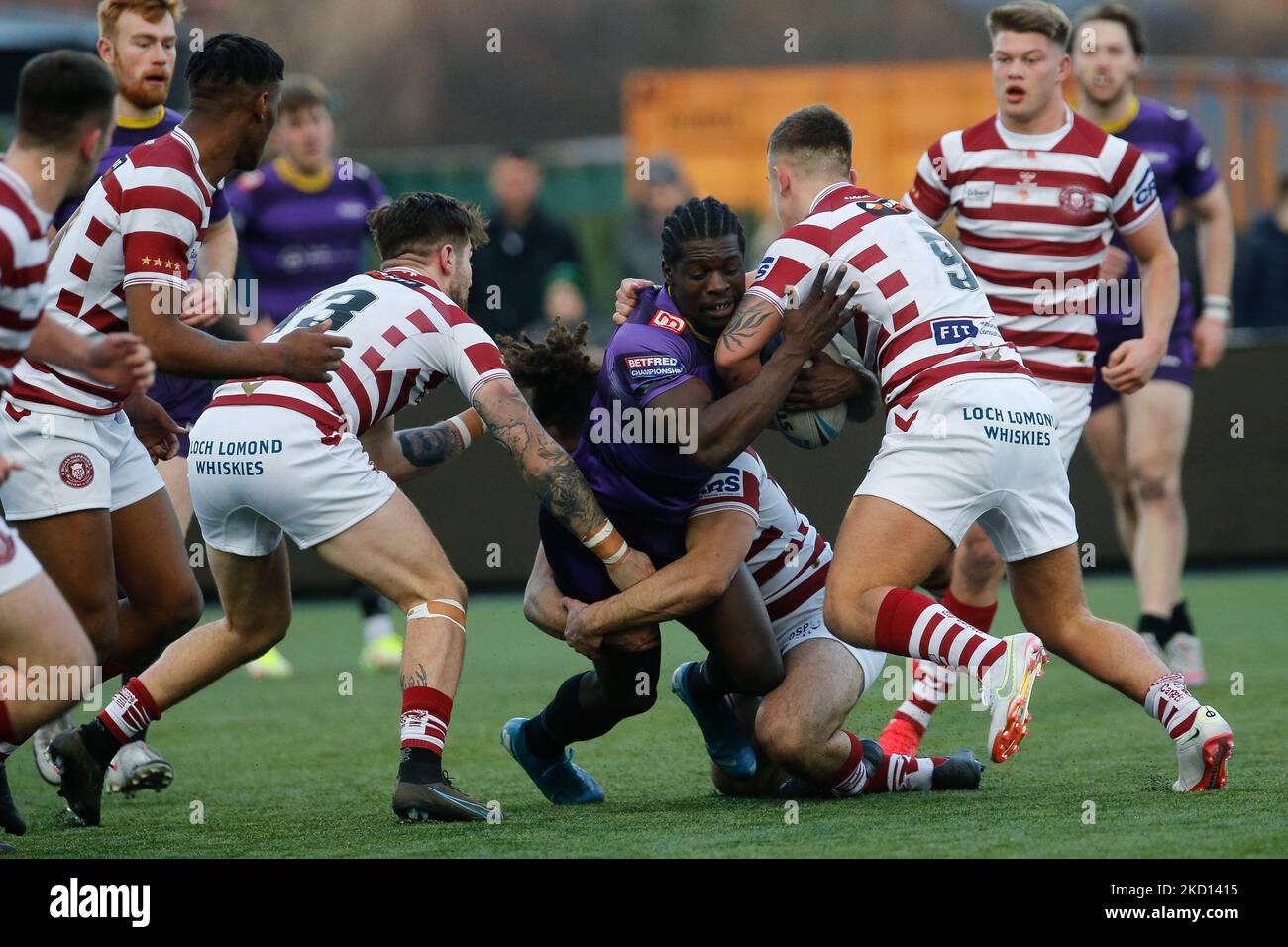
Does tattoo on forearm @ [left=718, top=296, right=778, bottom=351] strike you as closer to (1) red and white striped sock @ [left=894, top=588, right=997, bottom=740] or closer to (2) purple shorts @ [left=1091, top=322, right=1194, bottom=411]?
(1) red and white striped sock @ [left=894, top=588, right=997, bottom=740]

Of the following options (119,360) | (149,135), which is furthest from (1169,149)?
(119,360)

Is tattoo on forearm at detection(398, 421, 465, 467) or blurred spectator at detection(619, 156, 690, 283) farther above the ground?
blurred spectator at detection(619, 156, 690, 283)

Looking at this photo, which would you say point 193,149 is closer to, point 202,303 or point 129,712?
point 202,303

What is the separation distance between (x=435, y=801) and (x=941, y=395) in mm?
1851

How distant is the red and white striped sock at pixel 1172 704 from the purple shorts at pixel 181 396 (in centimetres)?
360

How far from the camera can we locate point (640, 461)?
5.59m

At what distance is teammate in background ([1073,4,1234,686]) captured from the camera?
26.2 feet

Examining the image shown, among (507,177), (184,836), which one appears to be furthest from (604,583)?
(507,177)

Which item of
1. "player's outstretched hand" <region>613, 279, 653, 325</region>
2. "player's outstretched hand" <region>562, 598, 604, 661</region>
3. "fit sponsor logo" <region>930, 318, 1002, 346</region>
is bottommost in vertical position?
"player's outstretched hand" <region>562, 598, 604, 661</region>

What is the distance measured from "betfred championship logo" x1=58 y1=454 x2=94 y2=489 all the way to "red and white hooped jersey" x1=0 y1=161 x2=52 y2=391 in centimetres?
95

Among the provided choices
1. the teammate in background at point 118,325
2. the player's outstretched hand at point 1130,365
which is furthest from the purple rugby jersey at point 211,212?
the player's outstretched hand at point 1130,365

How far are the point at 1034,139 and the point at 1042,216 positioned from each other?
28 cm

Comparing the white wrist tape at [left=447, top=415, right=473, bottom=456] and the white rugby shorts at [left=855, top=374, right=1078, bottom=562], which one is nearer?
the white rugby shorts at [left=855, top=374, right=1078, bottom=562]
